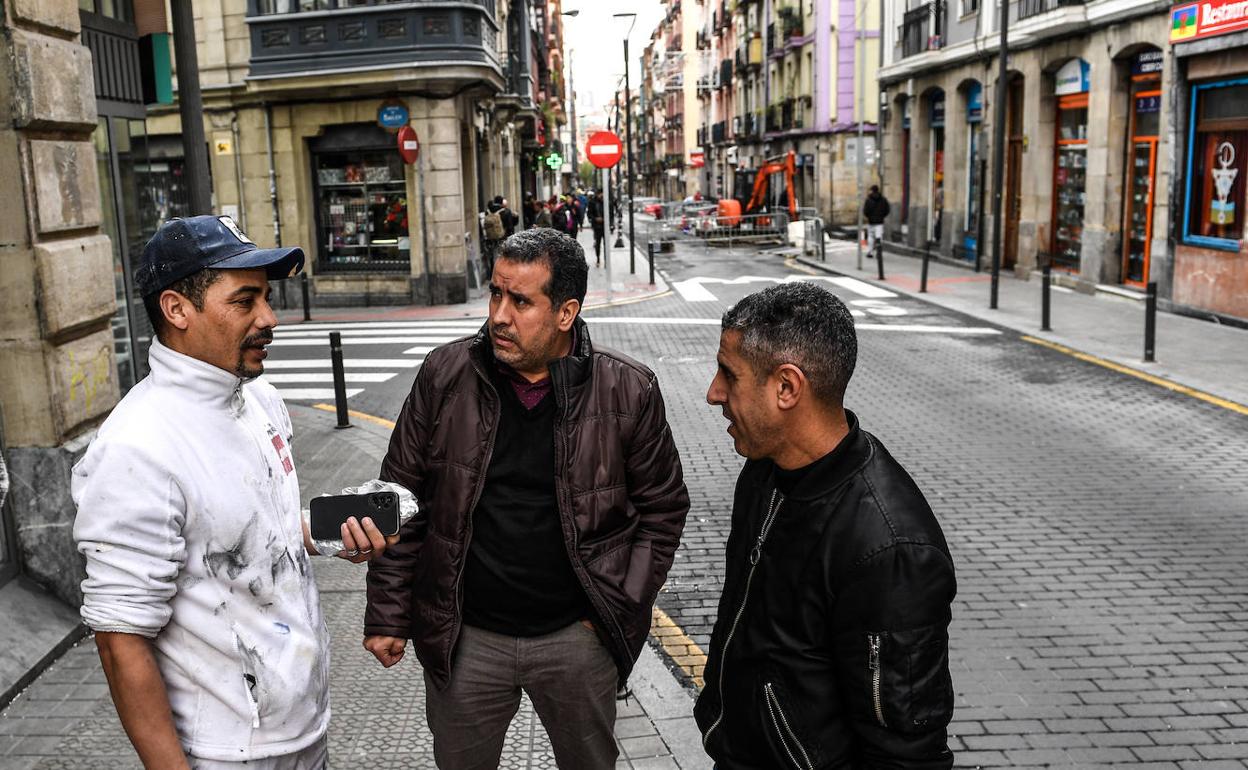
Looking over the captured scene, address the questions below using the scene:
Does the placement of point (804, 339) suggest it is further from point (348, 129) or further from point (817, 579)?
point (348, 129)

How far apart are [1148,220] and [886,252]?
13.0 metres

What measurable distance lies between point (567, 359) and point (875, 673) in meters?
1.39

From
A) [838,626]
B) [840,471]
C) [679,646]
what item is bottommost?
[679,646]

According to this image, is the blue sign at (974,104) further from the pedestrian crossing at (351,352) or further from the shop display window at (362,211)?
the pedestrian crossing at (351,352)

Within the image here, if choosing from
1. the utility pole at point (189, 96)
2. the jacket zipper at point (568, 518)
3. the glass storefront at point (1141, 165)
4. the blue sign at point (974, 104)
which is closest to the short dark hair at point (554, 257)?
the jacket zipper at point (568, 518)

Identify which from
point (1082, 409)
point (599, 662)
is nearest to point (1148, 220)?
point (1082, 409)

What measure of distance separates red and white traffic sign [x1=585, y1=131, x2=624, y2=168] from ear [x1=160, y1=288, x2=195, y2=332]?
1933cm

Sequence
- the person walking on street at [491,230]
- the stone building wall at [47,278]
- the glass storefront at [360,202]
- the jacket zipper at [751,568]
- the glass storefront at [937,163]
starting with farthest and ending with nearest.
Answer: the glass storefront at [937,163] → the person walking on street at [491,230] → the glass storefront at [360,202] → the stone building wall at [47,278] → the jacket zipper at [751,568]

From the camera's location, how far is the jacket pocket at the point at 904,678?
206cm

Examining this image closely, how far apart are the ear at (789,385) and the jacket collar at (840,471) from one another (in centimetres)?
14

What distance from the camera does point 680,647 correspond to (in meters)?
5.39

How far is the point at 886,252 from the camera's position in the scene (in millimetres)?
31031

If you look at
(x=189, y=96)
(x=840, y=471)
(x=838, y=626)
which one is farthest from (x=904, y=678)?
(x=189, y=96)

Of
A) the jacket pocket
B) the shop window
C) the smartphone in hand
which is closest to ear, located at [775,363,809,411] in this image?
the jacket pocket
